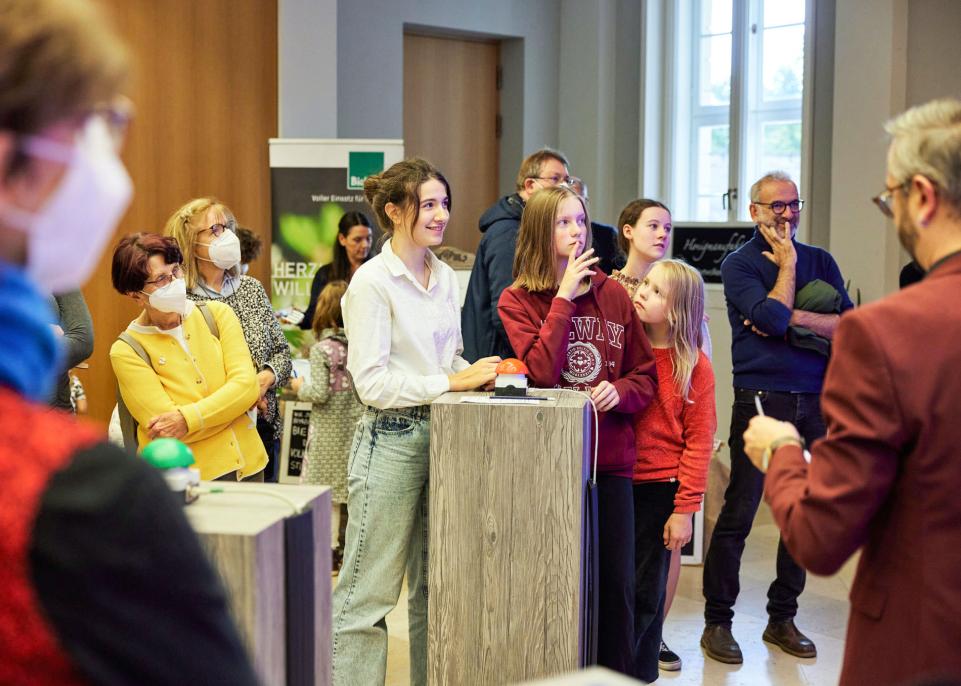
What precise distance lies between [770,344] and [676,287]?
0.71 m

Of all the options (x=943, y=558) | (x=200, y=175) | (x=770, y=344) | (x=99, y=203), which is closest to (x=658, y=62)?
(x=200, y=175)

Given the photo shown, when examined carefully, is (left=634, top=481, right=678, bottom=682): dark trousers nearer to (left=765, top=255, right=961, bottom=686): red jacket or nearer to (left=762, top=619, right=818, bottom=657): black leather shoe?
(left=762, top=619, right=818, bottom=657): black leather shoe

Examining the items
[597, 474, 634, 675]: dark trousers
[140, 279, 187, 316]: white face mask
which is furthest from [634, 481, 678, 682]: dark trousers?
[140, 279, 187, 316]: white face mask

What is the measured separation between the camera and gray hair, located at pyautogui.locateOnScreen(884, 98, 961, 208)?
4.59ft

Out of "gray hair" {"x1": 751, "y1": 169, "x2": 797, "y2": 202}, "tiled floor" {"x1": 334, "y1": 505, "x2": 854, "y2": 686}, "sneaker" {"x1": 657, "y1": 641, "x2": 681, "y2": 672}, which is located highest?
"gray hair" {"x1": 751, "y1": 169, "x2": 797, "y2": 202}

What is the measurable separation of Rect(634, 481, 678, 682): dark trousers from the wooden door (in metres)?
4.50

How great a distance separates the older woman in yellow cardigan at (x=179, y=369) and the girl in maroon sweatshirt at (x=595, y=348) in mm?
805

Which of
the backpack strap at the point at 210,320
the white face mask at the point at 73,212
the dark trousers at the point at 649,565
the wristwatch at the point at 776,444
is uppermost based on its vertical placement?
the white face mask at the point at 73,212

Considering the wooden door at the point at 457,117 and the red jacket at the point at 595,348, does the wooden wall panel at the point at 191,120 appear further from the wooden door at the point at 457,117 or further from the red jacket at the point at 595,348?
the red jacket at the point at 595,348

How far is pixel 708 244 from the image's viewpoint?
6.95 meters

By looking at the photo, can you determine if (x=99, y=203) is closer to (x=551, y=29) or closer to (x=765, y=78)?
(x=765, y=78)

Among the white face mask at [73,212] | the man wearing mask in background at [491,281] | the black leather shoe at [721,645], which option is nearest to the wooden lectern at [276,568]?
the white face mask at [73,212]

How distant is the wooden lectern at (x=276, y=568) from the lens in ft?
4.55

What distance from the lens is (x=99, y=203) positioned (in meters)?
0.80
